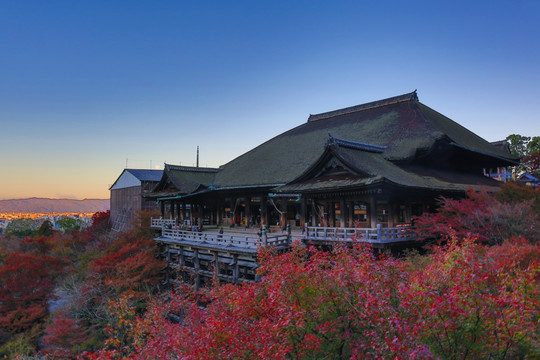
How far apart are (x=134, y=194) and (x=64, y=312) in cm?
2637

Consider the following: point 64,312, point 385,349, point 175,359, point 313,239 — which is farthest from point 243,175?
point 385,349

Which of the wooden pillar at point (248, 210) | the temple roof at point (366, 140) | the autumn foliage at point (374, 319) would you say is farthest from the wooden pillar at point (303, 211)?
the autumn foliage at point (374, 319)

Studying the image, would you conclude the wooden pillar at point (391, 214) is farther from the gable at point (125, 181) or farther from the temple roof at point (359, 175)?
the gable at point (125, 181)

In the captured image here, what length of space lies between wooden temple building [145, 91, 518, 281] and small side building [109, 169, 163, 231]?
273 inches

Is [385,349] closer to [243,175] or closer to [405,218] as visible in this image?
[405,218]

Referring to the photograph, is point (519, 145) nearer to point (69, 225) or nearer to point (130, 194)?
point (130, 194)

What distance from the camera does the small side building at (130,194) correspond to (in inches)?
1763

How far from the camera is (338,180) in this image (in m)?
19.9

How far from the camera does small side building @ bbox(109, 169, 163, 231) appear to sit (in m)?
44.8

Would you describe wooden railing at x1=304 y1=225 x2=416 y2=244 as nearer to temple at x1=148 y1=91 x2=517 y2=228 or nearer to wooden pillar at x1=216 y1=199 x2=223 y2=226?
temple at x1=148 y1=91 x2=517 y2=228

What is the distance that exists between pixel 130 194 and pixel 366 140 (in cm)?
3380

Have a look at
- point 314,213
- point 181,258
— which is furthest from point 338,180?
point 181,258

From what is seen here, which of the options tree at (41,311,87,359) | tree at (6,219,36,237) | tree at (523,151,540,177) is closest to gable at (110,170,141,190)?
tree at (6,219,36,237)

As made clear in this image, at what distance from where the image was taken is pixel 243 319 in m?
8.99
